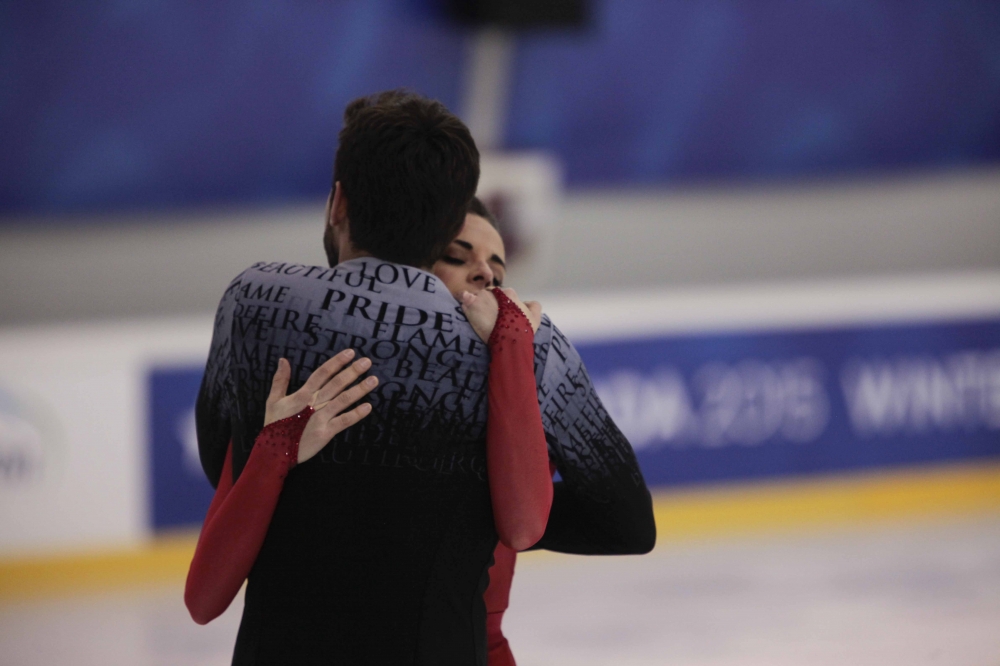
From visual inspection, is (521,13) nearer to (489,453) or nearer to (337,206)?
(337,206)

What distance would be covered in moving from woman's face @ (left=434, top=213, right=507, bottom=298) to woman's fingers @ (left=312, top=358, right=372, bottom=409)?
0.38 metres

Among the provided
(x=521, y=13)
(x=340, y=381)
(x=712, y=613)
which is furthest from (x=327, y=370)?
(x=521, y=13)

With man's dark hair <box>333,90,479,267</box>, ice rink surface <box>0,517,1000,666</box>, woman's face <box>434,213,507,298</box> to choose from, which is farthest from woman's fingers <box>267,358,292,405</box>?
ice rink surface <box>0,517,1000,666</box>

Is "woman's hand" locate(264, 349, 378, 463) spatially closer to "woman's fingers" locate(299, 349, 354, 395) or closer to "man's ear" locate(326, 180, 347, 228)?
"woman's fingers" locate(299, 349, 354, 395)

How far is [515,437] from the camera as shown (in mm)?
1081

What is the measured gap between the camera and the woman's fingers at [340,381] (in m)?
1.07

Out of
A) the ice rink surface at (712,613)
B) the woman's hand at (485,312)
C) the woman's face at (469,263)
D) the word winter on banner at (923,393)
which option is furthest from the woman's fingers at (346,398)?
the word winter on banner at (923,393)

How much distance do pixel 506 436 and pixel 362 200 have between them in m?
0.28

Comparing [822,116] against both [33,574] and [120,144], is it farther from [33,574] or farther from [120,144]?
[33,574]

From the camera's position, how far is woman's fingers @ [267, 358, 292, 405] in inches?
43.1

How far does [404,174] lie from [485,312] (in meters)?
0.16

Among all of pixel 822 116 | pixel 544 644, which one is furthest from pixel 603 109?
pixel 544 644

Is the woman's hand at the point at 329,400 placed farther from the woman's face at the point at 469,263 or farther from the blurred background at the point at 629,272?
the blurred background at the point at 629,272

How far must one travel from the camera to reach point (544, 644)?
3676 mm
